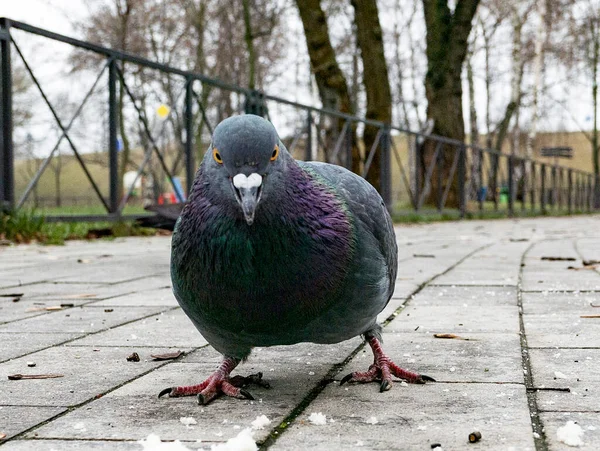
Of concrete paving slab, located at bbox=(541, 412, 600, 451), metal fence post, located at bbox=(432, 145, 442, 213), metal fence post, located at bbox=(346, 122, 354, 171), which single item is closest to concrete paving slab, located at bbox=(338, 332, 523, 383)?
concrete paving slab, located at bbox=(541, 412, 600, 451)

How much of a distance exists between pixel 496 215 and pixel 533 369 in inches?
689

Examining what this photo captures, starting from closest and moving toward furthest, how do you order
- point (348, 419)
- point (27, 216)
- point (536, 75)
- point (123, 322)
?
point (348, 419) < point (123, 322) < point (27, 216) < point (536, 75)

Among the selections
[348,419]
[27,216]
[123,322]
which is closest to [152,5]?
[27,216]

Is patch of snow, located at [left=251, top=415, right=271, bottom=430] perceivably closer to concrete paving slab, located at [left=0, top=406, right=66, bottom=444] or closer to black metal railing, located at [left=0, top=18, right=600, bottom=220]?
concrete paving slab, located at [left=0, top=406, right=66, bottom=444]

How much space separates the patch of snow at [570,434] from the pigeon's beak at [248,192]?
79 cm

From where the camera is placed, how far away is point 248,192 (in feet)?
6.03

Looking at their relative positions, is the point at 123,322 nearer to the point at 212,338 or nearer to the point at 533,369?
the point at 212,338

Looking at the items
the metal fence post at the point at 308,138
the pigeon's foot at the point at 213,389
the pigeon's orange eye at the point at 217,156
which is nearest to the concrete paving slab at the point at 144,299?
the pigeon's foot at the point at 213,389

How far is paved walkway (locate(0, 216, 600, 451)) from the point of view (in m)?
1.82

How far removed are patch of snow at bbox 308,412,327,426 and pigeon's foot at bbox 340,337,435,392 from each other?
0.39 m

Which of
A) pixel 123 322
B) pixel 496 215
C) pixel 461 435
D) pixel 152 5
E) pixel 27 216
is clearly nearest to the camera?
pixel 461 435

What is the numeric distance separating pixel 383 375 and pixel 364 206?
483 mm

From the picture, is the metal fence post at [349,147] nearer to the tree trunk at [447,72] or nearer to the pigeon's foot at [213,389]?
the tree trunk at [447,72]

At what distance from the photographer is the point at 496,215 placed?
63.9 feet
